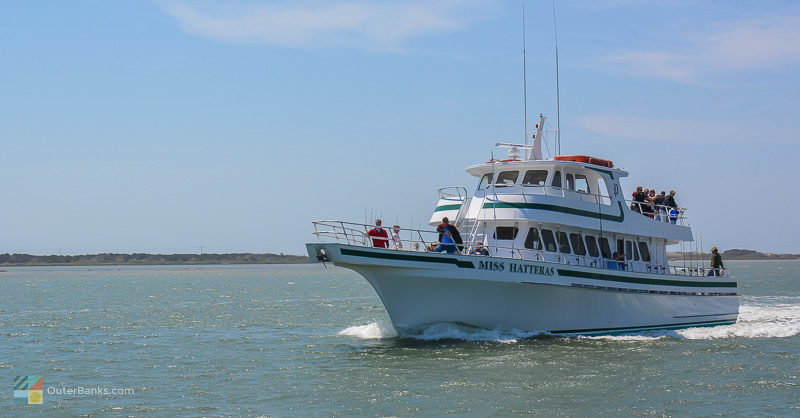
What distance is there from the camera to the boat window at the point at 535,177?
23641 millimetres

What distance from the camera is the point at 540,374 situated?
1711cm

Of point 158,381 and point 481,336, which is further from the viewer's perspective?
point 481,336

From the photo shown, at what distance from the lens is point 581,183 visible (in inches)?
960

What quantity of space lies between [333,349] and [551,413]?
8.23 metres

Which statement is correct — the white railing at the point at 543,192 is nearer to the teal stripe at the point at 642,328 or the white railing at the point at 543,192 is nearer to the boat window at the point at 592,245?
the boat window at the point at 592,245

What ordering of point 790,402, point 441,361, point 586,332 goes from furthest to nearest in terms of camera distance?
point 586,332 < point 441,361 < point 790,402

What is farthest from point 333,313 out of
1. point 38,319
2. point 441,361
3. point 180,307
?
point 441,361

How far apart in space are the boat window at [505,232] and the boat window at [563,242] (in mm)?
1309

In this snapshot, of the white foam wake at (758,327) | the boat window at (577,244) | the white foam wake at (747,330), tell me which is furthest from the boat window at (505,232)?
the white foam wake at (758,327)

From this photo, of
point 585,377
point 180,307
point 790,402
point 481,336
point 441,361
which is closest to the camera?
point 790,402

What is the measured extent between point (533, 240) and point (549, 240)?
1.66ft

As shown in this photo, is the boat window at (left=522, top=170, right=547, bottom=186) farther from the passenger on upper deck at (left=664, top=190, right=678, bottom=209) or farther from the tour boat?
the passenger on upper deck at (left=664, top=190, right=678, bottom=209)

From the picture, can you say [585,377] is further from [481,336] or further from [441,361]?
[481,336]

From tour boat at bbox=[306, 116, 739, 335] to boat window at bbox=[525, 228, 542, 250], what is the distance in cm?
3
